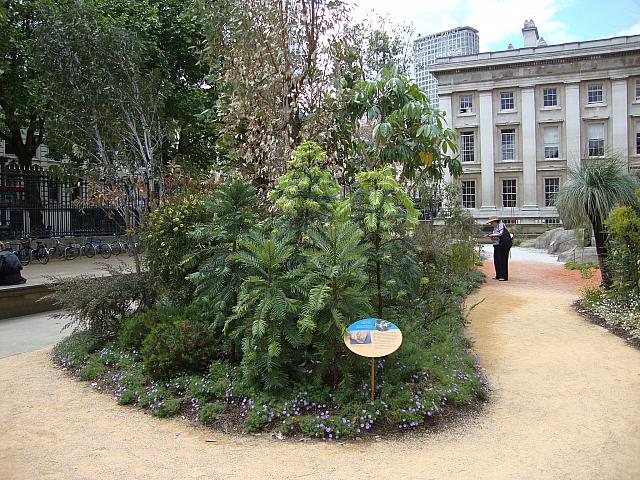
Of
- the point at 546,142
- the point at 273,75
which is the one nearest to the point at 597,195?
the point at 273,75

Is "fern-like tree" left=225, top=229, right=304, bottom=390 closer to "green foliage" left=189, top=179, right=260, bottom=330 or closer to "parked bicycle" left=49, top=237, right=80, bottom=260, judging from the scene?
"green foliage" left=189, top=179, right=260, bottom=330

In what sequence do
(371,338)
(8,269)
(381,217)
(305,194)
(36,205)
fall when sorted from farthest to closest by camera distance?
(36,205) < (8,269) < (305,194) < (381,217) < (371,338)

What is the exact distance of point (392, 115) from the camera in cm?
803

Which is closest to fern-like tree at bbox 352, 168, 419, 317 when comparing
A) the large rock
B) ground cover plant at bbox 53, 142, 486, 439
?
ground cover plant at bbox 53, 142, 486, 439

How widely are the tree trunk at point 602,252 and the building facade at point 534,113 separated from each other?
32.5 metres

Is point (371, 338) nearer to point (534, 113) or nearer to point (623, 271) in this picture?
point (623, 271)

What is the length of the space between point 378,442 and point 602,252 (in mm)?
8637

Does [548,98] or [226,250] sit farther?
[548,98]

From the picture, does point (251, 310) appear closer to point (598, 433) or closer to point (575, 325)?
point (598, 433)

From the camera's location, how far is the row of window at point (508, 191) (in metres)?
44.3

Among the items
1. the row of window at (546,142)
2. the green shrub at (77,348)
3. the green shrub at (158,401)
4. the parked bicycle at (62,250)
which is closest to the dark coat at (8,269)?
the green shrub at (77,348)

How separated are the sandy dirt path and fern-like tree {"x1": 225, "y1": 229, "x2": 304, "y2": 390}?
67 centimetres

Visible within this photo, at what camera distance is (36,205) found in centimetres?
1877

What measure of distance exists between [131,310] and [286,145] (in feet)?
10.5
